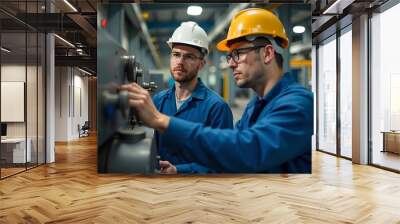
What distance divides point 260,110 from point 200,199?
2831 millimetres

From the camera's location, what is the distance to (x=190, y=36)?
2.34 meters

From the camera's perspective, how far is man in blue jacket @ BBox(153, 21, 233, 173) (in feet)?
7.32

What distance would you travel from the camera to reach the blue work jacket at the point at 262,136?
201 centimetres

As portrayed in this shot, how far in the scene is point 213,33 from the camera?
234 cm

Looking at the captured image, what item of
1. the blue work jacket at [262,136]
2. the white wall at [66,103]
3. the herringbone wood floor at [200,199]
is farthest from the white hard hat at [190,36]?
the white wall at [66,103]

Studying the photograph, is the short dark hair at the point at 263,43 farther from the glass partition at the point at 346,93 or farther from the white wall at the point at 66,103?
the white wall at the point at 66,103

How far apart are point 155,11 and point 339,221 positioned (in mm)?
2753

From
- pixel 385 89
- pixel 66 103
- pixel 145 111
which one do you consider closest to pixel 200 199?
pixel 145 111

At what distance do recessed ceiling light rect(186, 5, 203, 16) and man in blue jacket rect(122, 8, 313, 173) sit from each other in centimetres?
31

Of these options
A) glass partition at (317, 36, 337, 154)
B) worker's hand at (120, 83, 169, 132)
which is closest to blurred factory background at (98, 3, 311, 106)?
worker's hand at (120, 83, 169, 132)

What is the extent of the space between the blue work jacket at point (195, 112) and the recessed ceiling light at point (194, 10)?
0.45m

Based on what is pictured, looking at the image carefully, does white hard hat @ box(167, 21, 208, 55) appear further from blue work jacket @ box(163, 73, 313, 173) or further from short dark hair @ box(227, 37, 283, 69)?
blue work jacket @ box(163, 73, 313, 173)

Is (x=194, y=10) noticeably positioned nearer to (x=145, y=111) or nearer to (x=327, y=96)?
(x=145, y=111)

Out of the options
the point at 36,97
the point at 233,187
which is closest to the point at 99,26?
the point at 233,187
